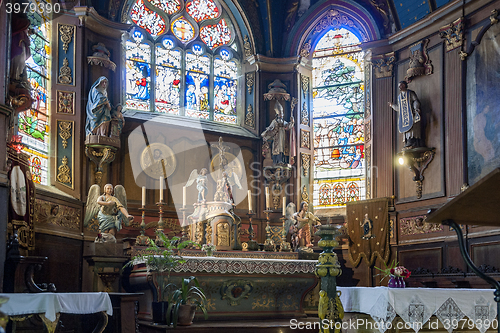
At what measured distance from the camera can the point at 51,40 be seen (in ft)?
36.2

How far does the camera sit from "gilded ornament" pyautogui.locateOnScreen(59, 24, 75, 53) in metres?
11.0

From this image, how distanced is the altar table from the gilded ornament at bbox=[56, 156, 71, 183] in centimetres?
515

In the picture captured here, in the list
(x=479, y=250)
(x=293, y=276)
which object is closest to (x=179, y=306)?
(x=293, y=276)

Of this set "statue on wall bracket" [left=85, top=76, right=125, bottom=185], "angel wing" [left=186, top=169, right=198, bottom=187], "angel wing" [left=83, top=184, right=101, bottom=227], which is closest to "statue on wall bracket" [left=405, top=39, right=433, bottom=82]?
"angel wing" [left=186, top=169, right=198, bottom=187]

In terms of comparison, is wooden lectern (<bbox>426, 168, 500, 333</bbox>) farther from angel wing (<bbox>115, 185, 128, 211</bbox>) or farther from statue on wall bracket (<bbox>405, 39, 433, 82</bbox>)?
statue on wall bracket (<bbox>405, 39, 433, 82</bbox>)

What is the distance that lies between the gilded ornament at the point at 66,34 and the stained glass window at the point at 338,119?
5669mm

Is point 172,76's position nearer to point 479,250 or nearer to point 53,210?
→ point 53,210

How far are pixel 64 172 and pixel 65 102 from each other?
1312 millimetres

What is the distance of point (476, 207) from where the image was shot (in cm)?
305

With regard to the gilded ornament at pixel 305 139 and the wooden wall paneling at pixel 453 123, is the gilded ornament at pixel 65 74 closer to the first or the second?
the gilded ornament at pixel 305 139

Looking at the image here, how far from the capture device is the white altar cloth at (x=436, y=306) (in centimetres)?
627

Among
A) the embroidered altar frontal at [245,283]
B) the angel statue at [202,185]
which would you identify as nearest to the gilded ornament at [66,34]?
the angel statue at [202,185]

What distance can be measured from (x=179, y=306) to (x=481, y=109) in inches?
248

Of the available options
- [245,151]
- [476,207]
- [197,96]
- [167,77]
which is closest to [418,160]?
[245,151]
